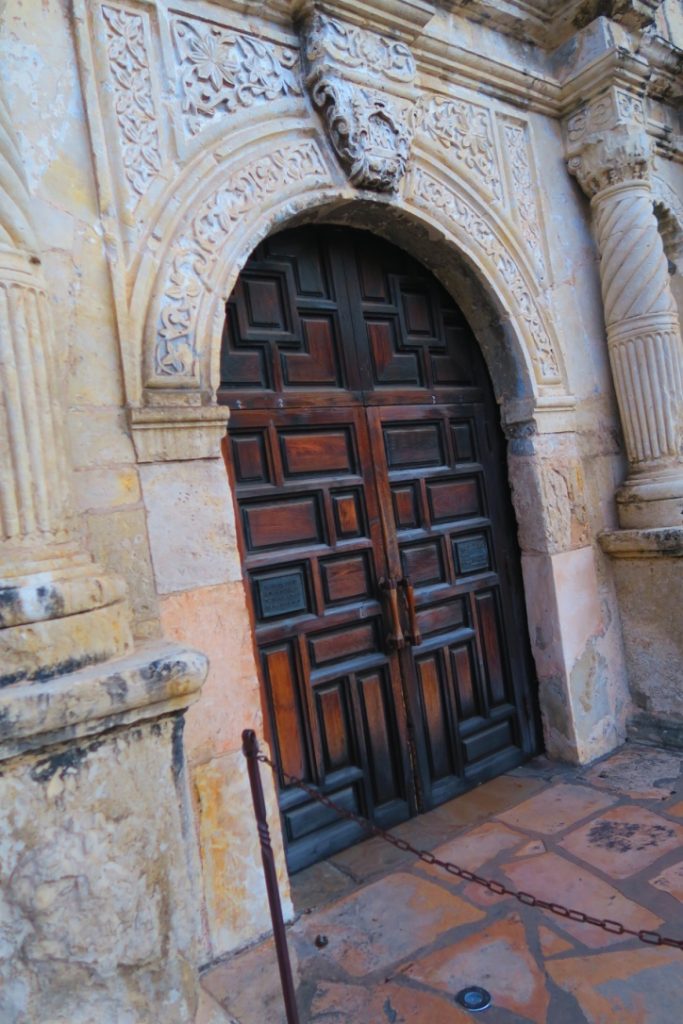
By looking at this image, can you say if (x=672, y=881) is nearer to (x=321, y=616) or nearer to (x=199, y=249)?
(x=321, y=616)

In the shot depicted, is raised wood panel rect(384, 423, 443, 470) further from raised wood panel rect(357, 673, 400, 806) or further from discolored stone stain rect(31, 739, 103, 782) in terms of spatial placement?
discolored stone stain rect(31, 739, 103, 782)

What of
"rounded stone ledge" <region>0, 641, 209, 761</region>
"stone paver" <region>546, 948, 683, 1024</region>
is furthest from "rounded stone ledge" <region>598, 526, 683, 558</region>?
"rounded stone ledge" <region>0, 641, 209, 761</region>

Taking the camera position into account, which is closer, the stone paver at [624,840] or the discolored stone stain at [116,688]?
the discolored stone stain at [116,688]

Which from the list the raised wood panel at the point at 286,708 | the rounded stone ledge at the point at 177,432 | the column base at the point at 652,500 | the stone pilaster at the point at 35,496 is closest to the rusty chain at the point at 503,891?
the stone pilaster at the point at 35,496

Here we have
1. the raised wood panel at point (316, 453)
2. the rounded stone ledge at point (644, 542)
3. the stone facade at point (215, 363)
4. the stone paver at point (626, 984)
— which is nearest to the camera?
the stone facade at point (215, 363)

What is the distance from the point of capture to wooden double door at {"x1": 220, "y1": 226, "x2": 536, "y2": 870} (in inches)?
105

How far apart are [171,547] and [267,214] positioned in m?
1.30

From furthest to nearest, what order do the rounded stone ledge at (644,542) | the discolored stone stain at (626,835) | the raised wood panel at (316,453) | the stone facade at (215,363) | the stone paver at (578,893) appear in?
the rounded stone ledge at (644,542), the raised wood panel at (316,453), the discolored stone stain at (626,835), the stone paver at (578,893), the stone facade at (215,363)

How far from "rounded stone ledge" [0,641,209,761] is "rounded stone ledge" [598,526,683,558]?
2.70 meters

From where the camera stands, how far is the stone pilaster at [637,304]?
358cm

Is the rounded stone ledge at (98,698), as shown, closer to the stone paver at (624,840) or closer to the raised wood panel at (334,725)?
the raised wood panel at (334,725)

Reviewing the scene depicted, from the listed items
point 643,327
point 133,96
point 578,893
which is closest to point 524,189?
point 643,327

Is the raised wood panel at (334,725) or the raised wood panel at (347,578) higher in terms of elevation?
the raised wood panel at (347,578)

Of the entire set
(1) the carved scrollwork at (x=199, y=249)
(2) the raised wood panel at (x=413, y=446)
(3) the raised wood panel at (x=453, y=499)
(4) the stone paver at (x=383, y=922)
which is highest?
(1) the carved scrollwork at (x=199, y=249)
